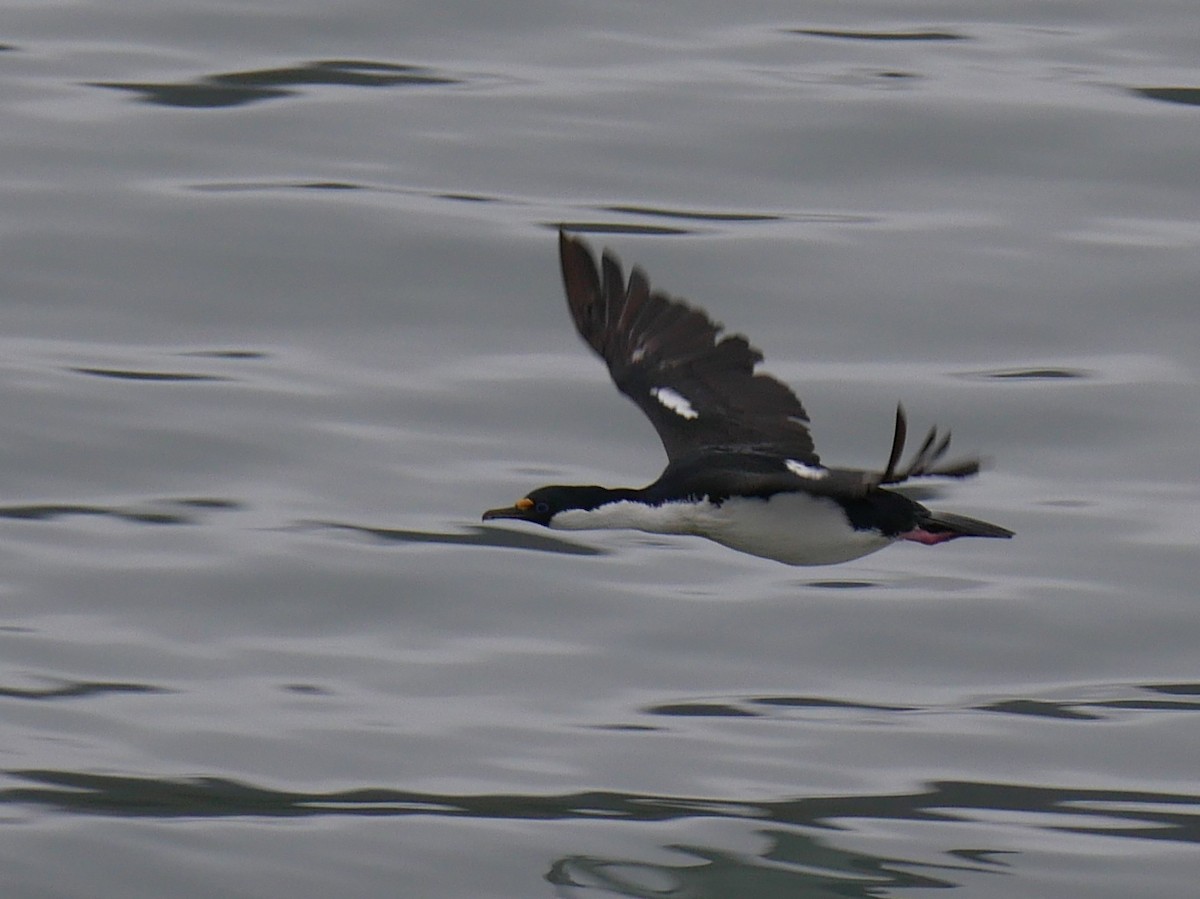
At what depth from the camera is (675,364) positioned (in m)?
10.2

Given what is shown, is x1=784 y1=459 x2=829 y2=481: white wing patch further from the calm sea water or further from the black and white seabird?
the calm sea water

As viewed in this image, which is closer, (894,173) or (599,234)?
(599,234)

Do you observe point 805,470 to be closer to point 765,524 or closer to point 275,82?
point 765,524

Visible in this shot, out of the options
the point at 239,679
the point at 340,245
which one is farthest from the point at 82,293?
the point at 239,679

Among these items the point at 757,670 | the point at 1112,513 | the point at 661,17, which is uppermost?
the point at 661,17

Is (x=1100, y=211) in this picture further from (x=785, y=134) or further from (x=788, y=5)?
(x=788, y=5)

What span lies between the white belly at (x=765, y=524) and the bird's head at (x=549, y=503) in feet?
0.19

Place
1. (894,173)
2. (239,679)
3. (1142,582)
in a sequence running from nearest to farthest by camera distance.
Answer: (239,679)
(1142,582)
(894,173)

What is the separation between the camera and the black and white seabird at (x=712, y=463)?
9.45 meters

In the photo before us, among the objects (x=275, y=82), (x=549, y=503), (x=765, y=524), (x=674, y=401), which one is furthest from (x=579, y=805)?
(x=275, y=82)

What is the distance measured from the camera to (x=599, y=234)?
1490 centimetres

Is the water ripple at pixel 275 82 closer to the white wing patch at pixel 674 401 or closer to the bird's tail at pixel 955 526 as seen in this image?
the white wing patch at pixel 674 401

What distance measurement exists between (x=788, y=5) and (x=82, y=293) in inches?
261

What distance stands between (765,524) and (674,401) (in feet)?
2.66
